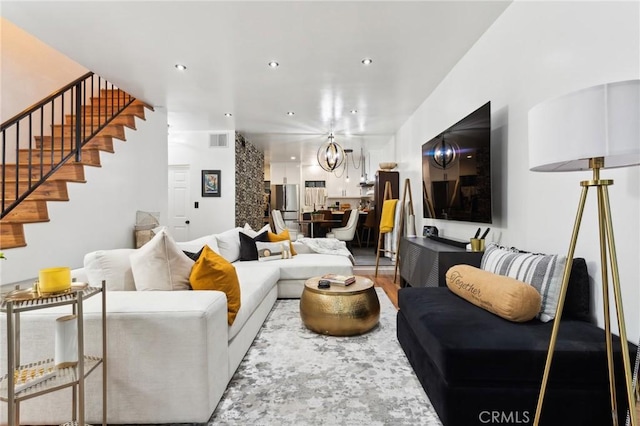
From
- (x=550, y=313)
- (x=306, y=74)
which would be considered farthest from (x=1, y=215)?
(x=550, y=313)

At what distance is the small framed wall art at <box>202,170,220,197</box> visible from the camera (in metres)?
6.80

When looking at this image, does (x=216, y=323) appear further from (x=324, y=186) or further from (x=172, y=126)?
(x=324, y=186)

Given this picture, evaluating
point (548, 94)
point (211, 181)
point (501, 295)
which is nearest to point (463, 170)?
point (548, 94)

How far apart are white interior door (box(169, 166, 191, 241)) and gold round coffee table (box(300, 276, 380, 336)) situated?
509 cm

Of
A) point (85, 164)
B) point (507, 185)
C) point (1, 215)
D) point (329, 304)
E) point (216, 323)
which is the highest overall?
point (85, 164)

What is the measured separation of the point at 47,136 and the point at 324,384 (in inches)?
184

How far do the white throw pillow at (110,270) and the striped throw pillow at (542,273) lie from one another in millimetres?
2295

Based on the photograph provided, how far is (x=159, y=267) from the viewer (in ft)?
6.15

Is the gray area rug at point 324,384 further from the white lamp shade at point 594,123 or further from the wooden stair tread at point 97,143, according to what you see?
the wooden stair tread at point 97,143

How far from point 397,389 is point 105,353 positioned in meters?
1.54

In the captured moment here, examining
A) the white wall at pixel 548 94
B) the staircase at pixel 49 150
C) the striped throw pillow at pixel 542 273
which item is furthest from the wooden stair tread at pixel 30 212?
the white wall at pixel 548 94

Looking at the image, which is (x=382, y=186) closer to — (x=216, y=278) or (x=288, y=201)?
(x=216, y=278)

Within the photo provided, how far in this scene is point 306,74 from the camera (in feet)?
12.8

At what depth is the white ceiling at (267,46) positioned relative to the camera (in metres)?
2.65
